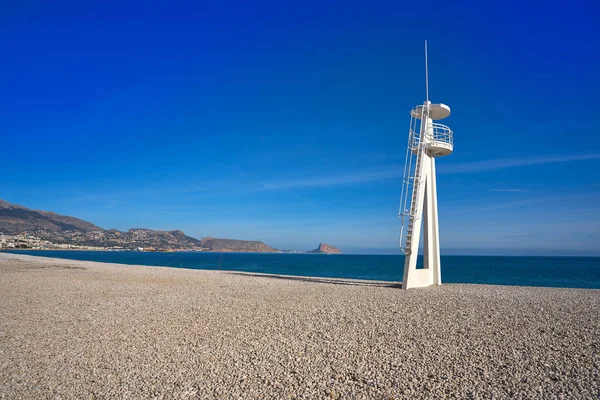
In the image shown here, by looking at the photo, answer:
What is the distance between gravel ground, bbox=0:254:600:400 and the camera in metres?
5.28

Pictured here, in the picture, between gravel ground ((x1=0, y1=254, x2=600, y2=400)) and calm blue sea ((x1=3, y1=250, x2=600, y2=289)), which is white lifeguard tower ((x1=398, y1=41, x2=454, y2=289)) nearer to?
gravel ground ((x1=0, y1=254, x2=600, y2=400))

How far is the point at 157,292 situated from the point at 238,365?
10.4 meters

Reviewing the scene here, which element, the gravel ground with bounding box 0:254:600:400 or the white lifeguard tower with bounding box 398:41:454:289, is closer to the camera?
the gravel ground with bounding box 0:254:600:400

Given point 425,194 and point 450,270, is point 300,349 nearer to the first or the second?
point 425,194

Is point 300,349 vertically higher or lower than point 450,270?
higher

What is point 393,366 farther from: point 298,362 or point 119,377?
point 119,377

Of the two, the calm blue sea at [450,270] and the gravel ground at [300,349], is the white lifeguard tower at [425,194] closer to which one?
the gravel ground at [300,349]

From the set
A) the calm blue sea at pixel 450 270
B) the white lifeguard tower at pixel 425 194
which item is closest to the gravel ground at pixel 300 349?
the white lifeguard tower at pixel 425 194

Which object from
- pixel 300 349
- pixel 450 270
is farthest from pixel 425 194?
pixel 450 270

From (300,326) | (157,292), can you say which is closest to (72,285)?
(157,292)

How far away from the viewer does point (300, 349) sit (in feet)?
23.2

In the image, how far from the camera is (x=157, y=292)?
1541 cm

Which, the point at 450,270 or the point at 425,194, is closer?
the point at 425,194

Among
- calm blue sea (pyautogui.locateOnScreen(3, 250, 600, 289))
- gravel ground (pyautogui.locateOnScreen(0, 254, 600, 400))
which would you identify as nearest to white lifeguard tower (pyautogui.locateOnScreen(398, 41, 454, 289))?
gravel ground (pyautogui.locateOnScreen(0, 254, 600, 400))
